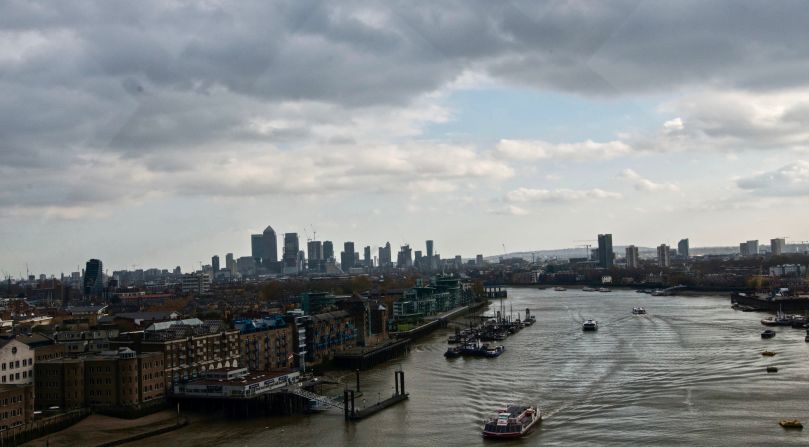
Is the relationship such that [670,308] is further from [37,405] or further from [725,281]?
[37,405]

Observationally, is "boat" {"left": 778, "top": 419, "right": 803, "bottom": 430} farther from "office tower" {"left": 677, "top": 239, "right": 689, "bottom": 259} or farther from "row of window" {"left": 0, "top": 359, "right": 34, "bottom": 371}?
"office tower" {"left": 677, "top": 239, "right": 689, "bottom": 259}

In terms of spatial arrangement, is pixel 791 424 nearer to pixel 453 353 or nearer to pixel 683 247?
pixel 453 353

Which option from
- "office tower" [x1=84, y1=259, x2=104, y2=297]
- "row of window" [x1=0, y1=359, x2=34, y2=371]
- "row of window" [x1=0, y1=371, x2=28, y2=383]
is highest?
"office tower" [x1=84, y1=259, x2=104, y2=297]

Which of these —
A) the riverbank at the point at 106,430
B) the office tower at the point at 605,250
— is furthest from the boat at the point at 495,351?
the office tower at the point at 605,250

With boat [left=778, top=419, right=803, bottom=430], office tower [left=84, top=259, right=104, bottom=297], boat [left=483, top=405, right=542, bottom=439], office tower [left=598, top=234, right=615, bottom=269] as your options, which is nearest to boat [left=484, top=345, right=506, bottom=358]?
boat [left=483, top=405, right=542, bottom=439]

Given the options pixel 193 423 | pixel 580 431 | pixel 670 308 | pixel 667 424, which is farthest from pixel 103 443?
pixel 670 308

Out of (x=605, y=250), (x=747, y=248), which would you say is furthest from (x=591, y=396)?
(x=747, y=248)
